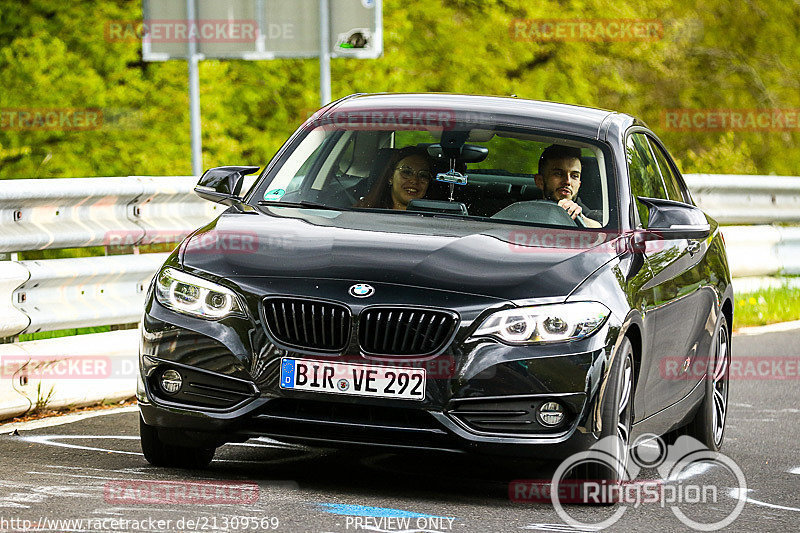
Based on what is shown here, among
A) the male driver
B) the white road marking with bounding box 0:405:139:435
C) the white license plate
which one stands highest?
the male driver

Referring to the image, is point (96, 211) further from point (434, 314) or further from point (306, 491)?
point (434, 314)

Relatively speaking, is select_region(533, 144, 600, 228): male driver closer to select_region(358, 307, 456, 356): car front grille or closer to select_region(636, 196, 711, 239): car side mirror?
select_region(636, 196, 711, 239): car side mirror

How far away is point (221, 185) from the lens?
770cm

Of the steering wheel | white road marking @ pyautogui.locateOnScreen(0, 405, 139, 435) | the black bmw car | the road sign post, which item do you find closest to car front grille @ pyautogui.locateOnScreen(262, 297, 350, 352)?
the black bmw car

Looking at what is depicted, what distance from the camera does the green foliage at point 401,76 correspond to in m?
28.2

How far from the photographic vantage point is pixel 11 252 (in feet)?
28.1

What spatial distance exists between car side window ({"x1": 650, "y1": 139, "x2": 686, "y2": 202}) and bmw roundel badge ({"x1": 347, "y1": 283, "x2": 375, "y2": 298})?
9.37ft

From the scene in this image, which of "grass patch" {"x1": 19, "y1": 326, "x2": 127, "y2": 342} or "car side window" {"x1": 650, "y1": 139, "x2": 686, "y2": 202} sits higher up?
"car side window" {"x1": 650, "y1": 139, "x2": 686, "y2": 202}

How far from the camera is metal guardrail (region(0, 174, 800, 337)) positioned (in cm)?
848

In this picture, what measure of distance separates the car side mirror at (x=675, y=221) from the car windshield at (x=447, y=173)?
0.18 m

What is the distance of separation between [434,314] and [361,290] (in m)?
0.29

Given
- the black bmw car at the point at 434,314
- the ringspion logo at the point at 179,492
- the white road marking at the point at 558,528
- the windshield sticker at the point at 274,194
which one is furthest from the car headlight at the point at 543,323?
the windshield sticker at the point at 274,194

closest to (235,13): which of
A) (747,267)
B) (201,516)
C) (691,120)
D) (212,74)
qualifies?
(747,267)

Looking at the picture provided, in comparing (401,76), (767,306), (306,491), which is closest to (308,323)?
(306,491)
